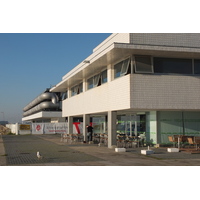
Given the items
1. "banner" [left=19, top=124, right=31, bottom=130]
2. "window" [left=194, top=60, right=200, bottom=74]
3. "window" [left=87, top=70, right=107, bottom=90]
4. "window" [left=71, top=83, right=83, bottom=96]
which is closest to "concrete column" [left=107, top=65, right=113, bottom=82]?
"window" [left=87, top=70, right=107, bottom=90]

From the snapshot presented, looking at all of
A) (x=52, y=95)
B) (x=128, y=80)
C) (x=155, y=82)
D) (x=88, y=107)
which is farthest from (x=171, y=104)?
(x=52, y=95)

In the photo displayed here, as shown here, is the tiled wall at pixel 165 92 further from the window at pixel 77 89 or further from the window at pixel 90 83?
the window at pixel 77 89

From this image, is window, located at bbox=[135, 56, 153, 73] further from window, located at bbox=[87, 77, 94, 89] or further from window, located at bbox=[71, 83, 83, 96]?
window, located at bbox=[71, 83, 83, 96]

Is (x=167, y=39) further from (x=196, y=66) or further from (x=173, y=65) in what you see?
(x=196, y=66)

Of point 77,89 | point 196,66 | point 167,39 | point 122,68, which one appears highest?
point 167,39

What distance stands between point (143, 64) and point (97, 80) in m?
6.94

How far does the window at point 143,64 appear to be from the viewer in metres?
18.5

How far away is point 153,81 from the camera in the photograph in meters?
18.5

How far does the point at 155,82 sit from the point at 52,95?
53.4 m

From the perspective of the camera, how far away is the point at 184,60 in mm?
19781

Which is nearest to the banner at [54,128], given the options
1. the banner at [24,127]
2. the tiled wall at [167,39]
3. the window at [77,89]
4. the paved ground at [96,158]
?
the banner at [24,127]

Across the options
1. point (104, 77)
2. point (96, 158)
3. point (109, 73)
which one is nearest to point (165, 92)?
point (109, 73)

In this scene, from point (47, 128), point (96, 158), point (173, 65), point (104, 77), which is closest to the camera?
point (96, 158)

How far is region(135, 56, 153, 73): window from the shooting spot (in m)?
18.5
